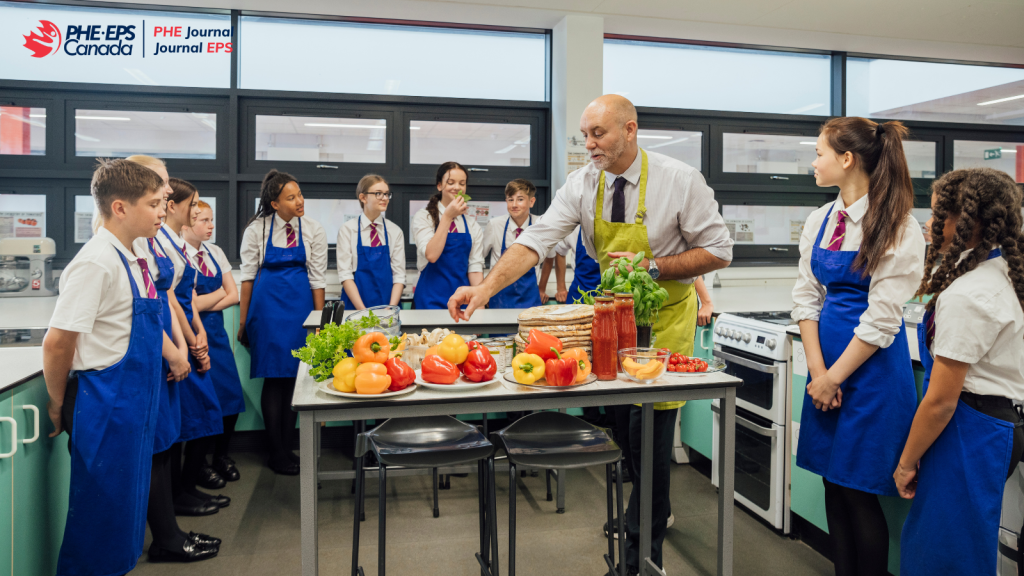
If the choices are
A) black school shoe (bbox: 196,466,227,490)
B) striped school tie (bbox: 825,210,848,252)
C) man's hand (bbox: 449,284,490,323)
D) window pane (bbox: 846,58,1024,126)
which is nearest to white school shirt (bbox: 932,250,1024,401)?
striped school tie (bbox: 825,210,848,252)

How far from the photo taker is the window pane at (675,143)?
4.73 m

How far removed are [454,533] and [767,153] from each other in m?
3.77

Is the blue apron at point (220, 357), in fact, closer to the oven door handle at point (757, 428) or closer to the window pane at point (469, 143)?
the window pane at point (469, 143)

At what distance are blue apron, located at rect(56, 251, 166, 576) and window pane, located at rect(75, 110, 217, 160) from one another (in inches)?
99.5

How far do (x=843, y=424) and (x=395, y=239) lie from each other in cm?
273

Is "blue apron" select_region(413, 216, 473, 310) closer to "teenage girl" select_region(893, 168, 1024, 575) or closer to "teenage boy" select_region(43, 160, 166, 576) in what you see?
"teenage boy" select_region(43, 160, 166, 576)

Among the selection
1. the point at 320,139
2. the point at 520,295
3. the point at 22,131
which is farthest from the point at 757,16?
the point at 22,131

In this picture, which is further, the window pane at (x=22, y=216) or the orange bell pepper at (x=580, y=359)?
the window pane at (x=22, y=216)

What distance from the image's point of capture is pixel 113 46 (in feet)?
13.1

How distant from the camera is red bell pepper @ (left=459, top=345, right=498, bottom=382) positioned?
1608 millimetres

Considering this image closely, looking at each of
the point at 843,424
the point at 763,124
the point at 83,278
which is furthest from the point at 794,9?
the point at 83,278

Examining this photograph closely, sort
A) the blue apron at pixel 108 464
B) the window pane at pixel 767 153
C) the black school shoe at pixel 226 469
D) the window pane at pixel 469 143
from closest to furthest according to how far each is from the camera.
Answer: the blue apron at pixel 108 464 < the black school shoe at pixel 226 469 < the window pane at pixel 469 143 < the window pane at pixel 767 153

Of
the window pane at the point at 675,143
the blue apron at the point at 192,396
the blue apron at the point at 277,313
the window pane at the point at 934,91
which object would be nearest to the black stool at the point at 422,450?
the blue apron at the point at 192,396

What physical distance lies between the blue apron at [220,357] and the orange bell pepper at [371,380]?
6.48 feet
